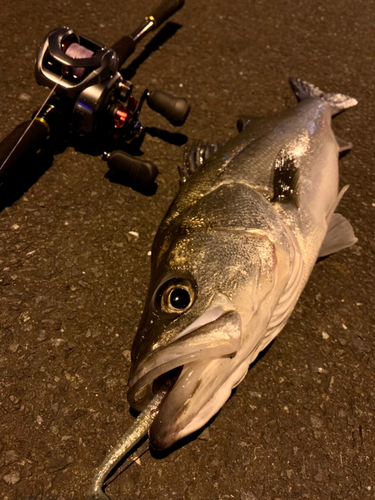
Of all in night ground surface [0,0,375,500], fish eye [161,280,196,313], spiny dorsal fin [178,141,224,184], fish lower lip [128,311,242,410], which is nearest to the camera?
fish lower lip [128,311,242,410]

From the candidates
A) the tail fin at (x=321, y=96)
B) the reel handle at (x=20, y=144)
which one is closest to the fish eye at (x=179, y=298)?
the reel handle at (x=20, y=144)

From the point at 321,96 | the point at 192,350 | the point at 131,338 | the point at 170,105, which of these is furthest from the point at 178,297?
the point at 321,96

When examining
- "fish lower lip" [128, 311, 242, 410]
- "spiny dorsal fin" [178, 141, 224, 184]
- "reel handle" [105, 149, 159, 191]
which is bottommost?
"fish lower lip" [128, 311, 242, 410]

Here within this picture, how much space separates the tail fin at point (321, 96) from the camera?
9.38ft

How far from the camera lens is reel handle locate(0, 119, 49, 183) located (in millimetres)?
1961

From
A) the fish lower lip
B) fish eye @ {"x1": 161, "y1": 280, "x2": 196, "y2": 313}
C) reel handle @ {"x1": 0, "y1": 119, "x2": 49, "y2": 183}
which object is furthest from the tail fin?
the fish lower lip

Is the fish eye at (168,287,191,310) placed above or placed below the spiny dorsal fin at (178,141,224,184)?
below

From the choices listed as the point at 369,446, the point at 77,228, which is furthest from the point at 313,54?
the point at 369,446

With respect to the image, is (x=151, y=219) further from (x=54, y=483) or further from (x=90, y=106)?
(x=54, y=483)

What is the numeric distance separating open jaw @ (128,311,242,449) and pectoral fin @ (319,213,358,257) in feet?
3.60

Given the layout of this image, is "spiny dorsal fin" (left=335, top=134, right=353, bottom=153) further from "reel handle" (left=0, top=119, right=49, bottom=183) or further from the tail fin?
Answer: "reel handle" (left=0, top=119, right=49, bottom=183)

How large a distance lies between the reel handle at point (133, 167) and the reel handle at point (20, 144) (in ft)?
1.33

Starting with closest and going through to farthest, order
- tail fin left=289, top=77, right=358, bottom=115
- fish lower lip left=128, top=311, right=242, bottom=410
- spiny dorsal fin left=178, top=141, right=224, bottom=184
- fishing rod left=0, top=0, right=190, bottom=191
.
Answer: fish lower lip left=128, top=311, right=242, bottom=410, fishing rod left=0, top=0, right=190, bottom=191, spiny dorsal fin left=178, top=141, right=224, bottom=184, tail fin left=289, top=77, right=358, bottom=115

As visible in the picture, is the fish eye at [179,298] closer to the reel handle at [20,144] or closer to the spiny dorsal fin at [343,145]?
the reel handle at [20,144]
